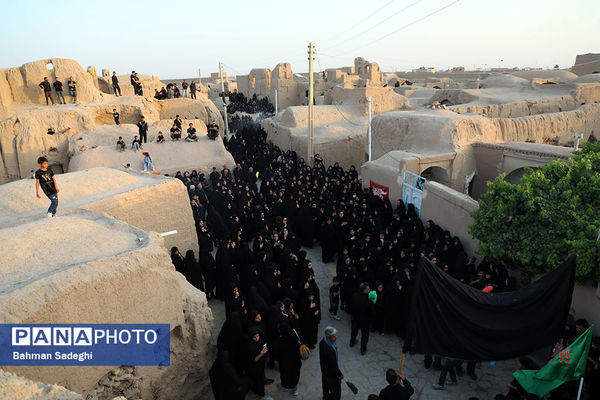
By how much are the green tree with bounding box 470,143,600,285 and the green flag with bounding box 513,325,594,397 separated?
1470mm

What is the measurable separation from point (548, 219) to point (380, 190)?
605 centimetres

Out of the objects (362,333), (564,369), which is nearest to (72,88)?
(362,333)

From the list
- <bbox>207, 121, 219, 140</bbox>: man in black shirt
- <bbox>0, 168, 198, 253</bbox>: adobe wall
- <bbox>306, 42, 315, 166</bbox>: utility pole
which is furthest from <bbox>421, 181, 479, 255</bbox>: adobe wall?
<bbox>207, 121, 219, 140</bbox>: man in black shirt

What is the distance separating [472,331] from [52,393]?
437cm

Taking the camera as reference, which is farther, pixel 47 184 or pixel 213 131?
pixel 213 131

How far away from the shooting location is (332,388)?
5.08 metres

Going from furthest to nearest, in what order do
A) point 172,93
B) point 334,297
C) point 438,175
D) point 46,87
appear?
point 172,93
point 46,87
point 438,175
point 334,297

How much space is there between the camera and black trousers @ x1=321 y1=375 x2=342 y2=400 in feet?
16.6

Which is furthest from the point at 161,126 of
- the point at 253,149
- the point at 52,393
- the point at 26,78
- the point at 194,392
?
the point at 52,393

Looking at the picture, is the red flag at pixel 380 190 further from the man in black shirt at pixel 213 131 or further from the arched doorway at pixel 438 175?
the man in black shirt at pixel 213 131

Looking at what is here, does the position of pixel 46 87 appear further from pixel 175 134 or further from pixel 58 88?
pixel 175 134

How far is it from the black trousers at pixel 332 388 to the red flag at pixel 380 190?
282 inches

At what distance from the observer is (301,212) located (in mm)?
10492

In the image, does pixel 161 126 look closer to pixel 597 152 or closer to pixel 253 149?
pixel 253 149
